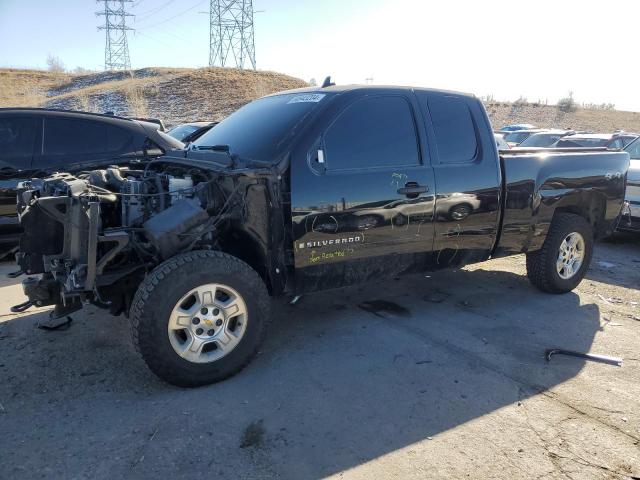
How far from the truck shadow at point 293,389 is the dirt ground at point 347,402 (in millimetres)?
12

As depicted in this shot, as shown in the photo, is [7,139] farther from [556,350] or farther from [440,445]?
[556,350]

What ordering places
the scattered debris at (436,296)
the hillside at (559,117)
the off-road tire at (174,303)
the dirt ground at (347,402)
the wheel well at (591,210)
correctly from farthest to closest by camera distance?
1. the hillside at (559,117)
2. the wheel well at (591,210)
3. the scattered debris at (436,296)
4. the off-road tire at (174,303)
5. the dirt ground at (347,402)

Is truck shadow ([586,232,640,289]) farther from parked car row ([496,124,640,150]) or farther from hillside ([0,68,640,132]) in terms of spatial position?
hillside ([0,68,640,132])

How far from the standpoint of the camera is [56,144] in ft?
19.7

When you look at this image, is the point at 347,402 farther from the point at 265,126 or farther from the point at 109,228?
the point at 265,126

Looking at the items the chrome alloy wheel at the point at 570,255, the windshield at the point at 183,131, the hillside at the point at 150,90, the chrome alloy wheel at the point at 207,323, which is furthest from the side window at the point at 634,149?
the hillside at the point at 150,90

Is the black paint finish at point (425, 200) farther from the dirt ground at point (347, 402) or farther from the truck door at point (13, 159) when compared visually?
Answer: the truck door at point (13, 159)

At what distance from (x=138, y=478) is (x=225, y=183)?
2007mm

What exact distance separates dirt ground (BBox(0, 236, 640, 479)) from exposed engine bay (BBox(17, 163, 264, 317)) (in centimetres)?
67

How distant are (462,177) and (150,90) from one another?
35633mm

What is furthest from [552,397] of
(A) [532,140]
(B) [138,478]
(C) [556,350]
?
(A) [532,140]

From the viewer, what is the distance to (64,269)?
3.25m

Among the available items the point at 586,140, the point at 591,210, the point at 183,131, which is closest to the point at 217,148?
the point at 591,210

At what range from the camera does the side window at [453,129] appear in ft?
14.2
